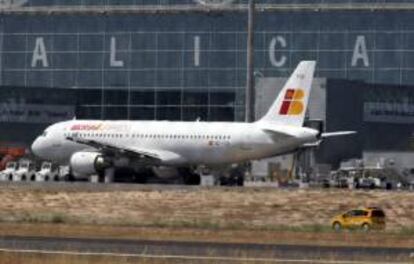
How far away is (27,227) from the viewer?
61.8 metres

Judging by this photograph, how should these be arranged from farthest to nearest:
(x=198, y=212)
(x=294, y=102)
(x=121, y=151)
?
(x=294, y=102), (x=121, y=151), (x=198, y=212)

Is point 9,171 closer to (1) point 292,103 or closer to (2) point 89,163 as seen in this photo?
(2) point 89,163

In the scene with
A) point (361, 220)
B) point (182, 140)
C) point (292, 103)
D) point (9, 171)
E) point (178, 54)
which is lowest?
point (9, 171)

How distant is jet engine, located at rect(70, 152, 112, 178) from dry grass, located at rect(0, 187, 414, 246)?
11.9 meters

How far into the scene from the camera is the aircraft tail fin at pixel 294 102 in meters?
99.2

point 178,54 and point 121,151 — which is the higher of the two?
point 178,54

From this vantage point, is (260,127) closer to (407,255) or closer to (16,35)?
(407,255)

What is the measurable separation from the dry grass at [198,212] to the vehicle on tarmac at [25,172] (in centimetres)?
2457

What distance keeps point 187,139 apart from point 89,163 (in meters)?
7.10

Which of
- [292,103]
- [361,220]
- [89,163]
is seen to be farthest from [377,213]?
[89,163]

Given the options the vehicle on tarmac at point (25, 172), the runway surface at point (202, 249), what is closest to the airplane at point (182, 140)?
the vehicle on tarmac at point (25, 172)

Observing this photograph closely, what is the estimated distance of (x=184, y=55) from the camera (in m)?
162

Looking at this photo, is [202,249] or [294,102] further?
[294,102]

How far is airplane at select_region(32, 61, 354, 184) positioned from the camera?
317 feet
